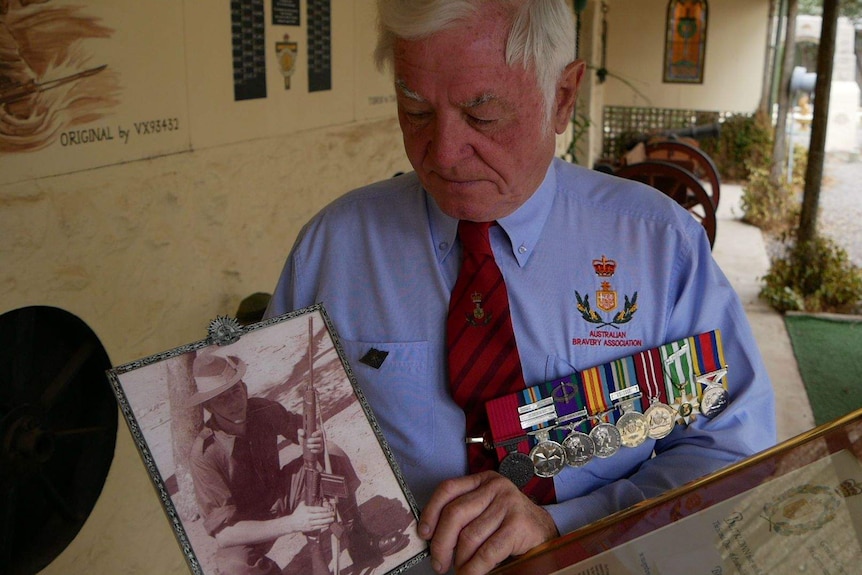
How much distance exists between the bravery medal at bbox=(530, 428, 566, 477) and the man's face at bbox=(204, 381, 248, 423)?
50 cm

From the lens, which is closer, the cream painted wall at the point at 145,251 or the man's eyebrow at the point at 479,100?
the man's eyebrow at the point at 479,100

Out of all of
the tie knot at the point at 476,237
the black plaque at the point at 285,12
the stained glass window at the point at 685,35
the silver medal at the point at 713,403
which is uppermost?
the stained glass window at the point at 685,35

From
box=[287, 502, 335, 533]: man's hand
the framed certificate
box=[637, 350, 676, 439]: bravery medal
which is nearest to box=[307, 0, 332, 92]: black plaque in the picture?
box=[637, 350, 676, 439]: bravery medal

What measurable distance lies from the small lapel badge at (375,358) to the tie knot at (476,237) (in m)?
0.23

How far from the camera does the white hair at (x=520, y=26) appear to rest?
1.20 metres

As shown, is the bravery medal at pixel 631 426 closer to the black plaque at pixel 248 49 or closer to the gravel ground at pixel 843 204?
the black plaque at pixel 248 49

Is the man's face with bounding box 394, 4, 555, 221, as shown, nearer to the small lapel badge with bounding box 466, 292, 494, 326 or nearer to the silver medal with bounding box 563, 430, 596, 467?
the small lapel badge with bounding box 466, 292, 494, 326

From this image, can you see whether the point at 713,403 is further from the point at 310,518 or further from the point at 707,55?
the point at 707,55

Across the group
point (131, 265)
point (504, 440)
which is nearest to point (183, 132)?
point (131, 265)

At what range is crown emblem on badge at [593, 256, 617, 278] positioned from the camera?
1471 millimetres

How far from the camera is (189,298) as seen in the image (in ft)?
8.93

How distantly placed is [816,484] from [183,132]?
2.17 metres

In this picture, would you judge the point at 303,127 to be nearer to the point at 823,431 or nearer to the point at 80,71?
the point at 80,71

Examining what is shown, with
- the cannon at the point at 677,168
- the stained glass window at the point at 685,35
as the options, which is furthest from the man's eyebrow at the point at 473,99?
the stained glass window at the point at 685,35
